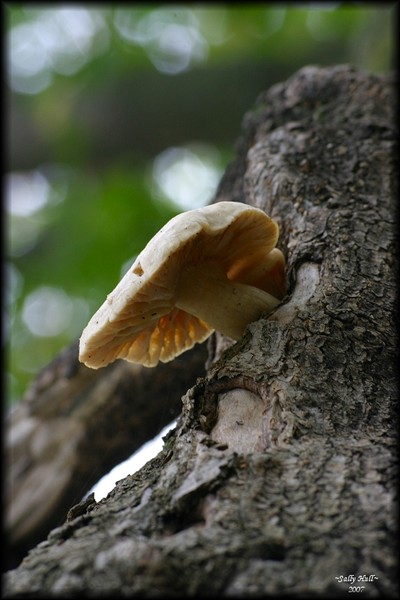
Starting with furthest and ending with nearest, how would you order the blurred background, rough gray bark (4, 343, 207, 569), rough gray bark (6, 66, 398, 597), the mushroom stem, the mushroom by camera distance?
the blurred background
rough gray bark (4, 343, 207, 569)
the mushroom stem
the mushroom
rough gray bark (6, 66, 398, 597)

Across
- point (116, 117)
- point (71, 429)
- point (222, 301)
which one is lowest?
point (222, 301)

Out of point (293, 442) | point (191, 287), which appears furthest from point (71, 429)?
point (293, 442)

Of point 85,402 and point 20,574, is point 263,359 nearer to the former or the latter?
point 20,574

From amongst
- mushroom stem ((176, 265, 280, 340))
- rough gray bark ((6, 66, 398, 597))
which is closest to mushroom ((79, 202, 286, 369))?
mushroom stem ((176, 265, 280, 340))

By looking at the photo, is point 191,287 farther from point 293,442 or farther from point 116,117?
point 116,117

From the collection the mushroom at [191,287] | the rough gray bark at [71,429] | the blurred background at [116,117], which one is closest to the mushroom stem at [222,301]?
the mushroom at [191,287]

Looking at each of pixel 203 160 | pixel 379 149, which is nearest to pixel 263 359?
pixel 379 149

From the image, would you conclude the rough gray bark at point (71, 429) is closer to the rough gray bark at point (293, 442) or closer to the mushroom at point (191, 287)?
the mushroom at point (191, 287)

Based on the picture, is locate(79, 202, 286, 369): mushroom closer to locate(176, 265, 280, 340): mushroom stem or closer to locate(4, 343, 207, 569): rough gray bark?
locate(176, 265, 280, 340): mushroom stem
